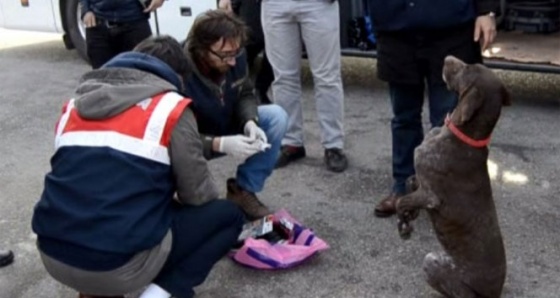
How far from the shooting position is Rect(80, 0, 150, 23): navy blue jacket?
4.70 meters

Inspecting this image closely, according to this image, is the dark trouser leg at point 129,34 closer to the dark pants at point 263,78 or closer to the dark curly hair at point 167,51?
the dark pants at point 263,78

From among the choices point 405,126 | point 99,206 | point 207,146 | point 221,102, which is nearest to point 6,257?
point 207,146

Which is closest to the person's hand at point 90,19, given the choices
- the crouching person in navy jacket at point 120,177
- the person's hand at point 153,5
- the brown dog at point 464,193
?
the person's hand at point 153,5

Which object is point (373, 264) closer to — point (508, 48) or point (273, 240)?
point (273, 240)

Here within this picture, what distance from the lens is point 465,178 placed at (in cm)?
291

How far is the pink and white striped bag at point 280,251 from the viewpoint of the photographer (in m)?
3.52

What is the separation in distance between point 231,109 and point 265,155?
10.5 inches

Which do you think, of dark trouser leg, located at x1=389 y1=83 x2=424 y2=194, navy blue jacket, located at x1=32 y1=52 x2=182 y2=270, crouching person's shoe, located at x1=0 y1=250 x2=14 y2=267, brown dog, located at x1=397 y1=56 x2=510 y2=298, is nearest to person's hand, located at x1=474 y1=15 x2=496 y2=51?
dark trouser leg, located at x1=389 y1=83 x2=424 y2=194

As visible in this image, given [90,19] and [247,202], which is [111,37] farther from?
[247,202]

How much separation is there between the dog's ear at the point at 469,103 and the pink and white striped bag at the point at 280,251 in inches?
40.5

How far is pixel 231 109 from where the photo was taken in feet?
12.3

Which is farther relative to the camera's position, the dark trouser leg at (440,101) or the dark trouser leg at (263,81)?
the dark trouser leg at (263,81)

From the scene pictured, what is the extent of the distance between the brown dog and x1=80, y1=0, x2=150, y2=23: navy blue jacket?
7.64 feet

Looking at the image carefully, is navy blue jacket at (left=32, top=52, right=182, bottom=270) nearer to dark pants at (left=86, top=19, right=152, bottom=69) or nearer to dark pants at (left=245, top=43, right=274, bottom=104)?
dark pants at (left=86, top=19, right=152, bottom=69)
